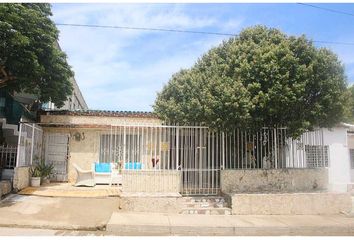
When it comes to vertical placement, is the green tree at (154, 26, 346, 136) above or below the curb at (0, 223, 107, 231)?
above

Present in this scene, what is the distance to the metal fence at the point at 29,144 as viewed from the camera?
40.8ft

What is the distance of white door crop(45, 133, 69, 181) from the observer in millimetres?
16141

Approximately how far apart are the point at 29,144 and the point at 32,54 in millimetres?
3647

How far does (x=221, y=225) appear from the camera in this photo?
913cm

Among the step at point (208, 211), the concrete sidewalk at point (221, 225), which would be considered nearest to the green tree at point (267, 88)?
the step at point (208, 211)

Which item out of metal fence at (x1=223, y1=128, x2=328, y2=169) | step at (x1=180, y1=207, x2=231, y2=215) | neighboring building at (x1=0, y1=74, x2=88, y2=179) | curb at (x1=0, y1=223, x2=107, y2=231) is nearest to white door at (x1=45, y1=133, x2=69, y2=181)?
neighboring building at (x1=0, y1=74, x2=88, y2=179)

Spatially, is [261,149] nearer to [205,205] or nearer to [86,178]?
[205,205]

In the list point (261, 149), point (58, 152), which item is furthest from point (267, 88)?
point (58, 152)

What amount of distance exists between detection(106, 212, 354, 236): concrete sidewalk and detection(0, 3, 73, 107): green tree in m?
6.12

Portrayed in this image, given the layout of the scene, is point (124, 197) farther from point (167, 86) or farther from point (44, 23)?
point (44, 23)

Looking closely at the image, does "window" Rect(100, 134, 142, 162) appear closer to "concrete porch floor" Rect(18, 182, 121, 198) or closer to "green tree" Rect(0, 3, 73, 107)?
"concrete porch floor" Rect(18, 182, 121, 198)

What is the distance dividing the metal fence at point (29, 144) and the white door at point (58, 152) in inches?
18.7

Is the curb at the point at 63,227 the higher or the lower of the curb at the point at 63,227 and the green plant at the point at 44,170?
the lower

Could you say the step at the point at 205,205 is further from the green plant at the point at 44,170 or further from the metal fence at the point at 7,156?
the metal fence at the point at 7,156
